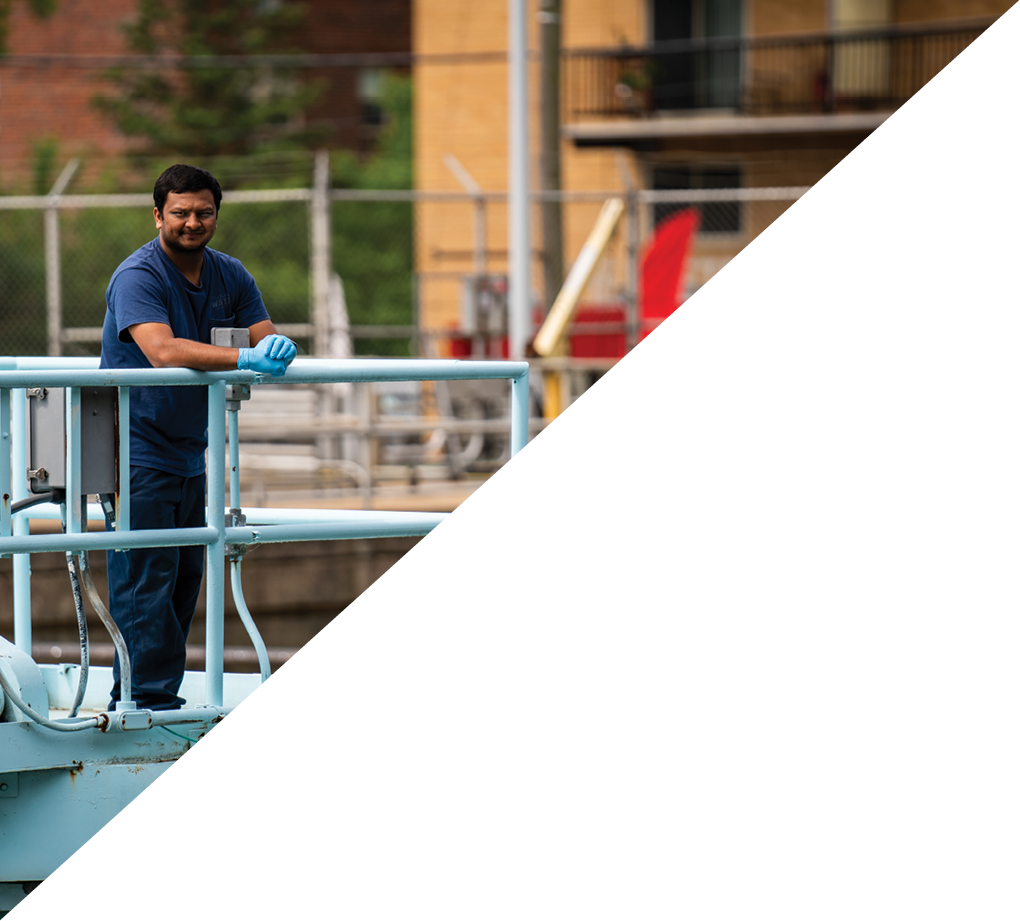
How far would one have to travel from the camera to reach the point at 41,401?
149 inches

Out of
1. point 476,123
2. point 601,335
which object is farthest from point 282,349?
point 476,123

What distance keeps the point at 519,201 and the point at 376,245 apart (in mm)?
19532

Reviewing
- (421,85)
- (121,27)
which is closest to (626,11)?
(421,85)

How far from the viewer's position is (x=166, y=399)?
394 cm

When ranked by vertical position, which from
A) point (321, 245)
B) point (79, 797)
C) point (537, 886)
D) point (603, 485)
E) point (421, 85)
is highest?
point (421, 85)

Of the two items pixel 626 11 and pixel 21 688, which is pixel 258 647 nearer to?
pixel 21 688

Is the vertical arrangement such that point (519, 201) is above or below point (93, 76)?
below

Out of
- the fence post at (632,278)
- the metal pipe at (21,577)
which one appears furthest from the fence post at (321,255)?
the metal pipe at (21,577)

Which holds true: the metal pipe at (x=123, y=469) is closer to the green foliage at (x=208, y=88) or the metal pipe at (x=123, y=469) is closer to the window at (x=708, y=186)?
the window at (x=708, y=186)

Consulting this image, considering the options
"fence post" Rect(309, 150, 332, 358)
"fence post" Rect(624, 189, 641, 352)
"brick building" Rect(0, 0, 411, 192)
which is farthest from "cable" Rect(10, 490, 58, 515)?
"brick building" Rect(0, 0, 411, 192)

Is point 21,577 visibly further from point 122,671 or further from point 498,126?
point 498,126

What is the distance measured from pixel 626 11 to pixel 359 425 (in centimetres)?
1278

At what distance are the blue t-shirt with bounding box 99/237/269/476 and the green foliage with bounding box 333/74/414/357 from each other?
24.5m

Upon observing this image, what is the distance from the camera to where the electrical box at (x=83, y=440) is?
12.0ft
